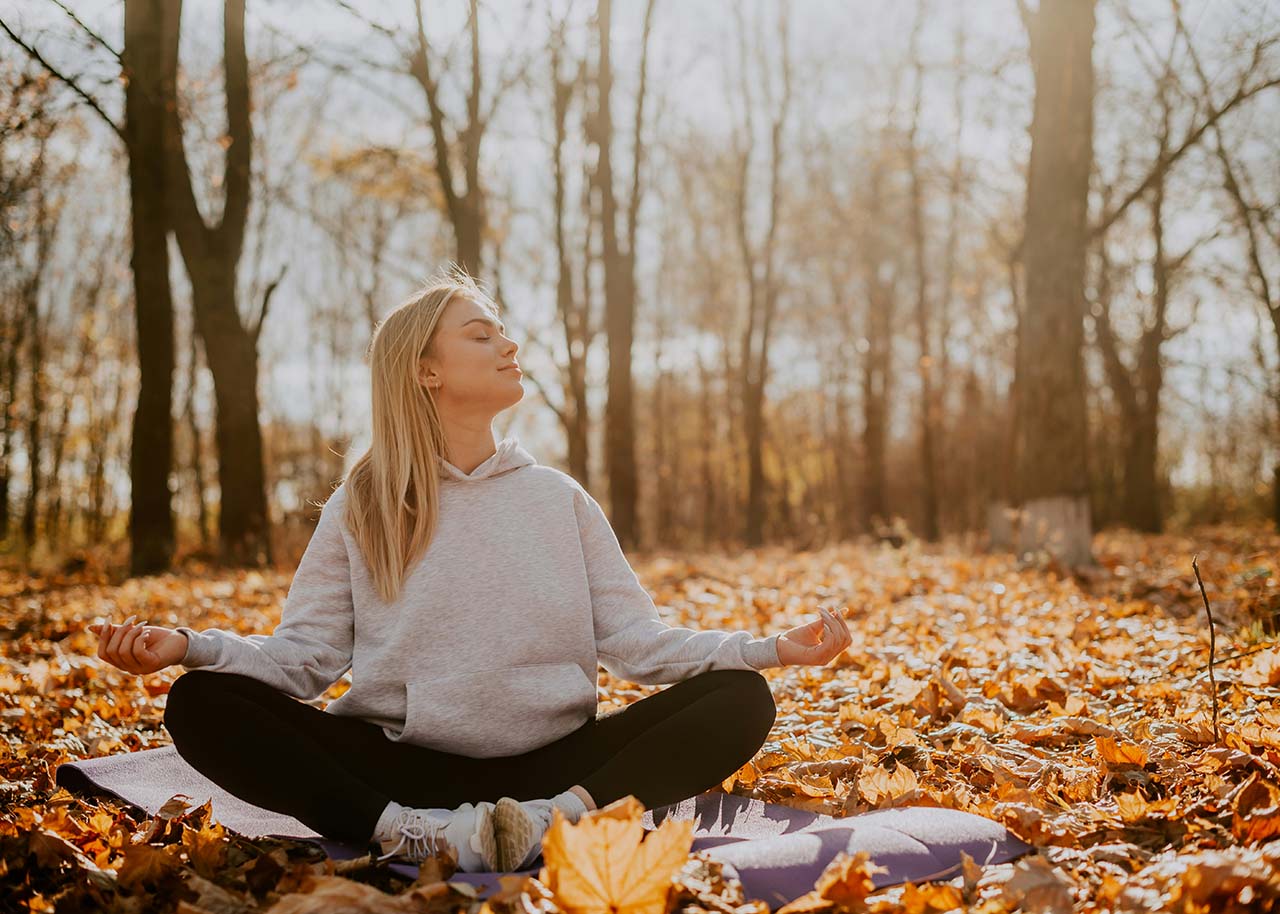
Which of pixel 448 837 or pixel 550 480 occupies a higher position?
pixel 550 480

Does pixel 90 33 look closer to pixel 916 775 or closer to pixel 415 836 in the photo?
pixel 415 836

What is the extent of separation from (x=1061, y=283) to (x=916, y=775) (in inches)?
249

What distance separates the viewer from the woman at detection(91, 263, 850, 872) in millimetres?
2291

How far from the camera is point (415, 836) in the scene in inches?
87.9

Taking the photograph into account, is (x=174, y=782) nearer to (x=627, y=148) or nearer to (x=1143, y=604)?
(x=1143, y=604)

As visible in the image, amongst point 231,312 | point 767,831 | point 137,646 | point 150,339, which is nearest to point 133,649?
point 137,646

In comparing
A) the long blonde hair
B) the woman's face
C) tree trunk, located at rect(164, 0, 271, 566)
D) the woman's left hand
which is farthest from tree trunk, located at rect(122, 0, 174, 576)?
the woman's left hand

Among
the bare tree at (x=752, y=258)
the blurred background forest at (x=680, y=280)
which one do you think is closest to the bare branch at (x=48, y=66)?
the blurred background forest at (x=680, y=280)

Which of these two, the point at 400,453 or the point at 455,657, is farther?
the point at 400,453

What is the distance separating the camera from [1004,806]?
2.32 meters

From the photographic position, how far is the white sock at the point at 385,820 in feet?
7.41

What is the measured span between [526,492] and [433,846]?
1013mm

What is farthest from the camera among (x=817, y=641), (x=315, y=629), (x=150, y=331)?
(x=150, y=331)

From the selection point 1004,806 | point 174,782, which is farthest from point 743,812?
point 174,782
